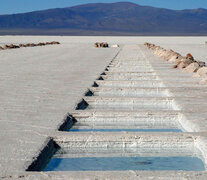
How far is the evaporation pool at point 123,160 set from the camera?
10.4 ft

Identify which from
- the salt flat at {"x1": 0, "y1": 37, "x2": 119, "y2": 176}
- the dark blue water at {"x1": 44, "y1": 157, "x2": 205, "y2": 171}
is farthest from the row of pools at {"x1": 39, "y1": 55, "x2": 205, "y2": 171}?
the salt flat at {"x1": 0, "y1": 37, "x2": 119, "y2": 176}

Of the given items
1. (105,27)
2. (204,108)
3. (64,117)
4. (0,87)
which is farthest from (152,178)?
(105,27)

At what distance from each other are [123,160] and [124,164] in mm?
102

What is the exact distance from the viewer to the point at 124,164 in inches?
128

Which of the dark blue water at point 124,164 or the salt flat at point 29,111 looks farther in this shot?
the salt flat at point 29,111

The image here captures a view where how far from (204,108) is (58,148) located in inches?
86.4

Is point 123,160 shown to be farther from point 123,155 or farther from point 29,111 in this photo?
point 29,111

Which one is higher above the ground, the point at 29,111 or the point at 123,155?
the point at 123,155

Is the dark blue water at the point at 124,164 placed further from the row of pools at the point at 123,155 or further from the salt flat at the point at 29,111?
the salt flat at the point at 29,111

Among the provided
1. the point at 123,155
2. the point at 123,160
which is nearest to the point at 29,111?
the point at 123,155

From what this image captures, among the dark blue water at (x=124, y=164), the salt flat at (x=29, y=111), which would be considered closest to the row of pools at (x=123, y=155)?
the dark blue water at (x=124, y=164)

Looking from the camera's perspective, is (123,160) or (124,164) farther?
(123,160)

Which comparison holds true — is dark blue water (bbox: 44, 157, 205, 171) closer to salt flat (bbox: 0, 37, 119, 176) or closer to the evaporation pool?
the evaporation pool

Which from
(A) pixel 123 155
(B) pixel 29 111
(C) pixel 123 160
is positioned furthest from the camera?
(B) pixel 29 111
